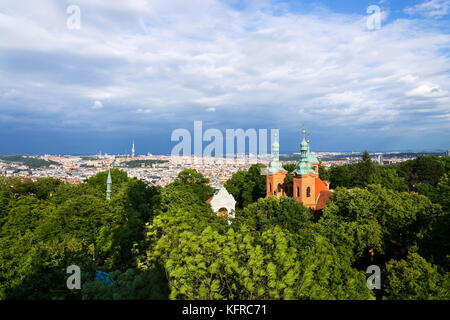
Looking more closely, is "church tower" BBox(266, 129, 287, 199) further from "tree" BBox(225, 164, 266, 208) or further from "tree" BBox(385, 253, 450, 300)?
"tree" BBox(385, 253, 450, 300)

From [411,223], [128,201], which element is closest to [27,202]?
[128,201]

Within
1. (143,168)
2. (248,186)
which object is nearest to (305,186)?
(248,186)

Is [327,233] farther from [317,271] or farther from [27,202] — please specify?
[27,202]

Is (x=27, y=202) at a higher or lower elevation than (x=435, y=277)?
higher

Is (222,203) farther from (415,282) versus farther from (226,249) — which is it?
(226,249)

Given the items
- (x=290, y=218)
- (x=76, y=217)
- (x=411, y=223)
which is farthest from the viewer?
(x=76, y=217)

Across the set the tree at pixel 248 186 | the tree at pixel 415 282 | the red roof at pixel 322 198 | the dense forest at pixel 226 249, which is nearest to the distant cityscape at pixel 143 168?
the tree at pixel 248 186

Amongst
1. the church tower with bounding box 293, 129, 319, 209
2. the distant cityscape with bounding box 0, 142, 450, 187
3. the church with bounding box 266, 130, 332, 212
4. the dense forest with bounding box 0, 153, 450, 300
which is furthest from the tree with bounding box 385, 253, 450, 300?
the distant cityscape with bounding box 0, 142, 450, 187

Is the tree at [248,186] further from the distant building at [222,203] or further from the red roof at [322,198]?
the red roof at [322,198]
